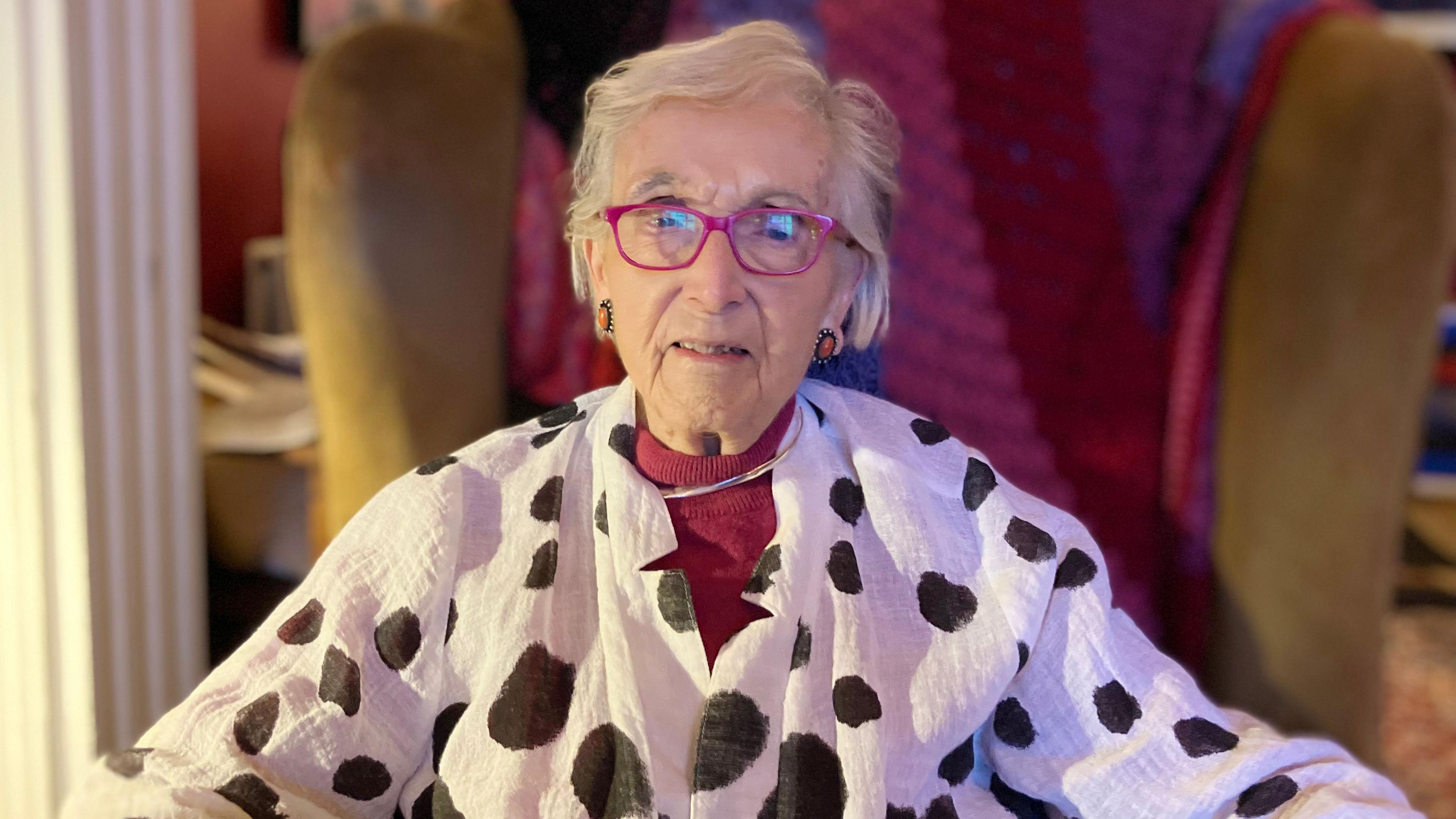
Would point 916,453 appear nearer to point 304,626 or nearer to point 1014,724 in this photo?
point 1014,724

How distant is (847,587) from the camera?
740 millimetres

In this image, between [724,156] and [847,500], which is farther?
[847,500]

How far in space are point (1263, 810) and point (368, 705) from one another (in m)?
0.59

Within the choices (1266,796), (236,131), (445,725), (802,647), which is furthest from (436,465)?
(236,131)

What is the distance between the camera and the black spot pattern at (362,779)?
0.69 metres

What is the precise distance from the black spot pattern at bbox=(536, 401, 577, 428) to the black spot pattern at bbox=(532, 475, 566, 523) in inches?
2.2

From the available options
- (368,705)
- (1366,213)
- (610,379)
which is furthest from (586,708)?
(1366,213)

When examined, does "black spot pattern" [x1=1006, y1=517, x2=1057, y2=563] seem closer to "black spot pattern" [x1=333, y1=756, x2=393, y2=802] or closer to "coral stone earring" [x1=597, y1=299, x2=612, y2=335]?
"coral stone earring" [x1=597, y1=299, x2=612, y2=335]

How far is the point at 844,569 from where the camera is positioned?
2.45 ft

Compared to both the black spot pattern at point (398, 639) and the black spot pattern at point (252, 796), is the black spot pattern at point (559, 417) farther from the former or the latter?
the black spot pattern at point (252, 796)

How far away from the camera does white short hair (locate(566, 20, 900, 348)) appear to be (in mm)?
687

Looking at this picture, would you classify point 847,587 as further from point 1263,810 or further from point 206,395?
point 206,395

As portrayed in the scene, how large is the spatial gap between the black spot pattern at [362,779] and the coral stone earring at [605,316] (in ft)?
1.08

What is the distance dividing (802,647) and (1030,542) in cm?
18
